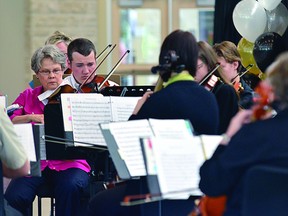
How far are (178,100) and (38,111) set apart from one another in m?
1.48

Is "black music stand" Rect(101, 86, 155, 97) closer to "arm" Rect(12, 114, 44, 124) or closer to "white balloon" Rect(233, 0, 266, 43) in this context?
"arm" Rect(12, 114, 44, 124)

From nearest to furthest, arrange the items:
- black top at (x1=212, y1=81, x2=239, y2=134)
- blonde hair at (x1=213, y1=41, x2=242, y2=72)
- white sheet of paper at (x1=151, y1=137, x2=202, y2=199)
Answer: white sheet of paper at (x1=151, y1=137, x2=202, y2=199) → black top at (x1=212, y1=81, x2=239, y2=134) → blonde hair at (x1=213, y1=41, x2=242, y2=72)

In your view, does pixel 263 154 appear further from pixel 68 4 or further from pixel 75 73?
pixel 68 4

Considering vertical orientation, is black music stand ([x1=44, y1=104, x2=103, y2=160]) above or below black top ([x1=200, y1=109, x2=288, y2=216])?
below

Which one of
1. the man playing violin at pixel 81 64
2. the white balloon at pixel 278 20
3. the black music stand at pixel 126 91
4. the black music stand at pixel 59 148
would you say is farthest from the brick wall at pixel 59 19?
the black music stand at pixel 59 148

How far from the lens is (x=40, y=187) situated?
15.0 ft

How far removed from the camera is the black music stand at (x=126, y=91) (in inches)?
170

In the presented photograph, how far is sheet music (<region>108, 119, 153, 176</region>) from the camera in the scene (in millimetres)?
3359

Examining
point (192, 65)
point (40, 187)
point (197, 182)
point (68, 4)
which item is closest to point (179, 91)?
point (192, 65)

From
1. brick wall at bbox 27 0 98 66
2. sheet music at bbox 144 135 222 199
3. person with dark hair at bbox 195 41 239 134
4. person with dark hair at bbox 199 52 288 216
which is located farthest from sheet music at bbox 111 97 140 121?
brick wall at bbox 27 0 98 66

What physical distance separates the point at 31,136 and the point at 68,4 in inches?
208

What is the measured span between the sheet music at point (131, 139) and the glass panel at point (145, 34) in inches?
244

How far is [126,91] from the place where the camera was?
170 inches

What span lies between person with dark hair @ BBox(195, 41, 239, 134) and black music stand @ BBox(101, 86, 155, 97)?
1.01 feet
